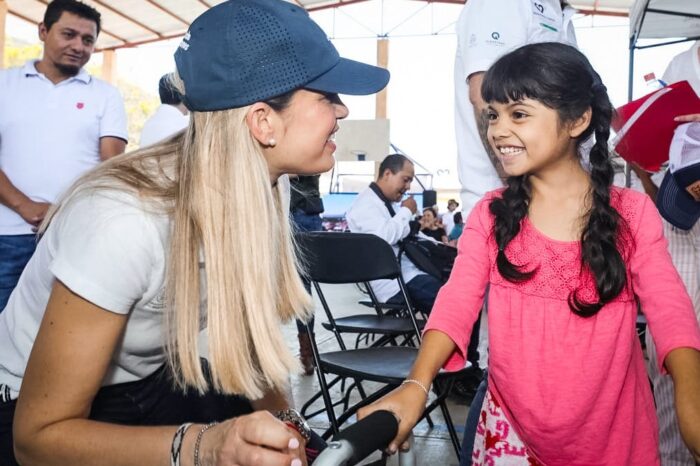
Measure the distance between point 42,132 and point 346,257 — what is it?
4.96ft

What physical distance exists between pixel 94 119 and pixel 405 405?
2621 mm

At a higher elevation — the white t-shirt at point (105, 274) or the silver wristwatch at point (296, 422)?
the white t-shirt at point (105, 274)

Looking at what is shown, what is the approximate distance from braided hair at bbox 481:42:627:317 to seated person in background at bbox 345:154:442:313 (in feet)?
9.30

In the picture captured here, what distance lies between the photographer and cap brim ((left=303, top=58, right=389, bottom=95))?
1291 millimetres

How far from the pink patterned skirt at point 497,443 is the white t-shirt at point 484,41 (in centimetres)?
95

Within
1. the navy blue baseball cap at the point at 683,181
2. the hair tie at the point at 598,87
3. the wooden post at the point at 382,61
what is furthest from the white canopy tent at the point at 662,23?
the wooden post at the point at 382,61

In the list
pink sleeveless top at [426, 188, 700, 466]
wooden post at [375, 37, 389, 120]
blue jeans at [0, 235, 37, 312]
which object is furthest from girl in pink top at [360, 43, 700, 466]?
wooden post at [375, 37, 389, 120]

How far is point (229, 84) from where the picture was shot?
47.0 inches

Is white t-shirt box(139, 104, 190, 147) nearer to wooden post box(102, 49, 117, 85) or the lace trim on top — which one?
the lace trim on top

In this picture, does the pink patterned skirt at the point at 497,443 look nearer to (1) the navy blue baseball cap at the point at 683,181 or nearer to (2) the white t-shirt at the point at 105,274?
(2) the white t-shirt at the point at 105,274

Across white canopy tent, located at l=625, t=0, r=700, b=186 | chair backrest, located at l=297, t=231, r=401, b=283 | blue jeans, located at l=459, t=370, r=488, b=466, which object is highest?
white canopy tent, located at l=625, t=0, r=700, b=186

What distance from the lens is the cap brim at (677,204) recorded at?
1.87m

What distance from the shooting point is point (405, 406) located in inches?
44.3

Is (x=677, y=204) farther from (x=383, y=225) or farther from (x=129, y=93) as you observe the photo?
(x=129, y=93)
